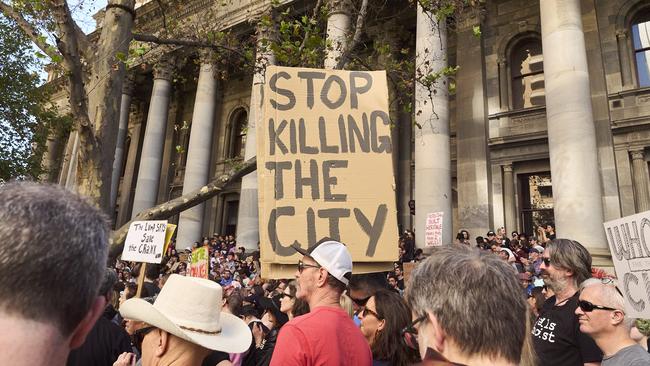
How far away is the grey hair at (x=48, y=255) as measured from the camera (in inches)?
31.8

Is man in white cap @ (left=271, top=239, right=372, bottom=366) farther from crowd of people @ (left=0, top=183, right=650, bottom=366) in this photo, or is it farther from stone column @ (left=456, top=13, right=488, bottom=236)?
stone column @ (left=456, top=13, right=488, bottom=236)

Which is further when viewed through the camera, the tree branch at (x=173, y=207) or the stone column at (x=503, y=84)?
the stone column at (x=503, y=84)

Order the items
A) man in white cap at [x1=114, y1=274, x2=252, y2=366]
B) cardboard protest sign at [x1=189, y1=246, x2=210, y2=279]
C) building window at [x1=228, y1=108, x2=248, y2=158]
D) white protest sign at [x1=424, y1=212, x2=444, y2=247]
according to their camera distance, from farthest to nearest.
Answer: building window at [x1=228, y1=108, x2=248, y2=158] < white protest sign at [x1=424, y1=212, x2=444, y2=247] < cardboard protest sign at [x1=189, y1=246, x2=210, y2=279] < man in white cap at [x1=114, y1=274, x2=252, y2=366]

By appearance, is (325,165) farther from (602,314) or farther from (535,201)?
(535,201)

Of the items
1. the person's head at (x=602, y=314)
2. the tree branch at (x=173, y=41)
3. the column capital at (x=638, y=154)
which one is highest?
the column capital at (x=638, y=154)

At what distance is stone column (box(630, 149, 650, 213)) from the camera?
1273cm

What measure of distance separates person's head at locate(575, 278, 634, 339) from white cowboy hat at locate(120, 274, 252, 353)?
204 centimetres

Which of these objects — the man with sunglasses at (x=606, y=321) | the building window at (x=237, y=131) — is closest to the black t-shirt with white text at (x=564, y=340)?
A: the man with sunglasses at (x=606, y=321)

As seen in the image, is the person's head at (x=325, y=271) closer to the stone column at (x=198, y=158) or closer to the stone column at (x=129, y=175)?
the stone column at (x=198, y=158)

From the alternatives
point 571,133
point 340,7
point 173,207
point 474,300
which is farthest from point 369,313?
point 340,7

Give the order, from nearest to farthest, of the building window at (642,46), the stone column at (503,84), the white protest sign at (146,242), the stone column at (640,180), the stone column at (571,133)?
the white protest sign at (146,242) → the stone column at (571,133) → the stone column at (640,180) → the building window at (642,46) → the stone column at (503,84)

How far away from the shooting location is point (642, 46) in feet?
45.8

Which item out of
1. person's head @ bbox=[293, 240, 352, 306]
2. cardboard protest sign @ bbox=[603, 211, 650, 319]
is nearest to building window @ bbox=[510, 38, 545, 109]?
cardboard protest sign @ bbox=[603, 211, 650, 319]

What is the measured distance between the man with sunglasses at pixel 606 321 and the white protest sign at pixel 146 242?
5325mm
